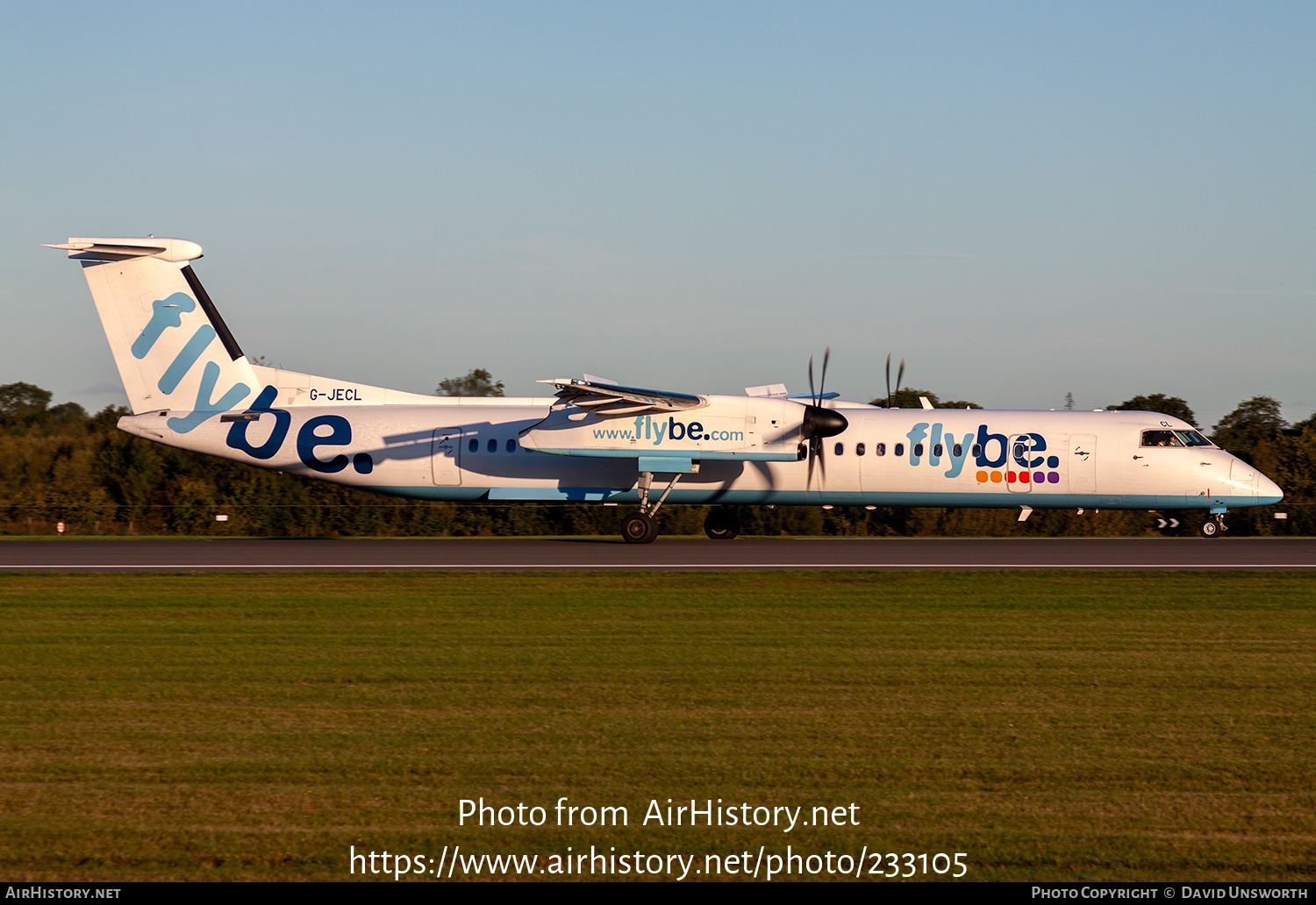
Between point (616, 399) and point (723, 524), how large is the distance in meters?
4.77

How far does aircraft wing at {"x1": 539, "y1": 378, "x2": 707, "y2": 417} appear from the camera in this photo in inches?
945

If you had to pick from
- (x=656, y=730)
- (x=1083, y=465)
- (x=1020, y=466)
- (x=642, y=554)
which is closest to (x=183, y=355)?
(x=642, y=554)

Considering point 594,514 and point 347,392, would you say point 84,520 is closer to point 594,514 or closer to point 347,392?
point 347,392

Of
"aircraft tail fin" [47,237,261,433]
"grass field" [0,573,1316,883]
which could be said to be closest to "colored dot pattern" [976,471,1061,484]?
"grass field" [0,573,1316,883]

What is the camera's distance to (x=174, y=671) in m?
10.0

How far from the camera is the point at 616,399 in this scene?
24500 mm

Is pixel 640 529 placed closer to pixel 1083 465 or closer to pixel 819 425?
pixel 819 425

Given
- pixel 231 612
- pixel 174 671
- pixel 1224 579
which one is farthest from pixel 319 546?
pixel 1224 579

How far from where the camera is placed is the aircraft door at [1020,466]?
82.3 feet

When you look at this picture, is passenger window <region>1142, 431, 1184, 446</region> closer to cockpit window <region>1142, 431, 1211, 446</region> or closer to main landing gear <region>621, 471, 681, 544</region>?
cockpit window <region>1142, 431, 1211, 446</region>

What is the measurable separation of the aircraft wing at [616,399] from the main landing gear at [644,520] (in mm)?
1479

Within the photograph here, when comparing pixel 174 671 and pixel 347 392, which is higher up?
pixel 347 392

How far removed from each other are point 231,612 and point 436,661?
450 cm

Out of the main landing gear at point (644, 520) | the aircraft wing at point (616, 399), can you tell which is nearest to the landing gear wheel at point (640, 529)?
the main landing gear at point (644, 520)
